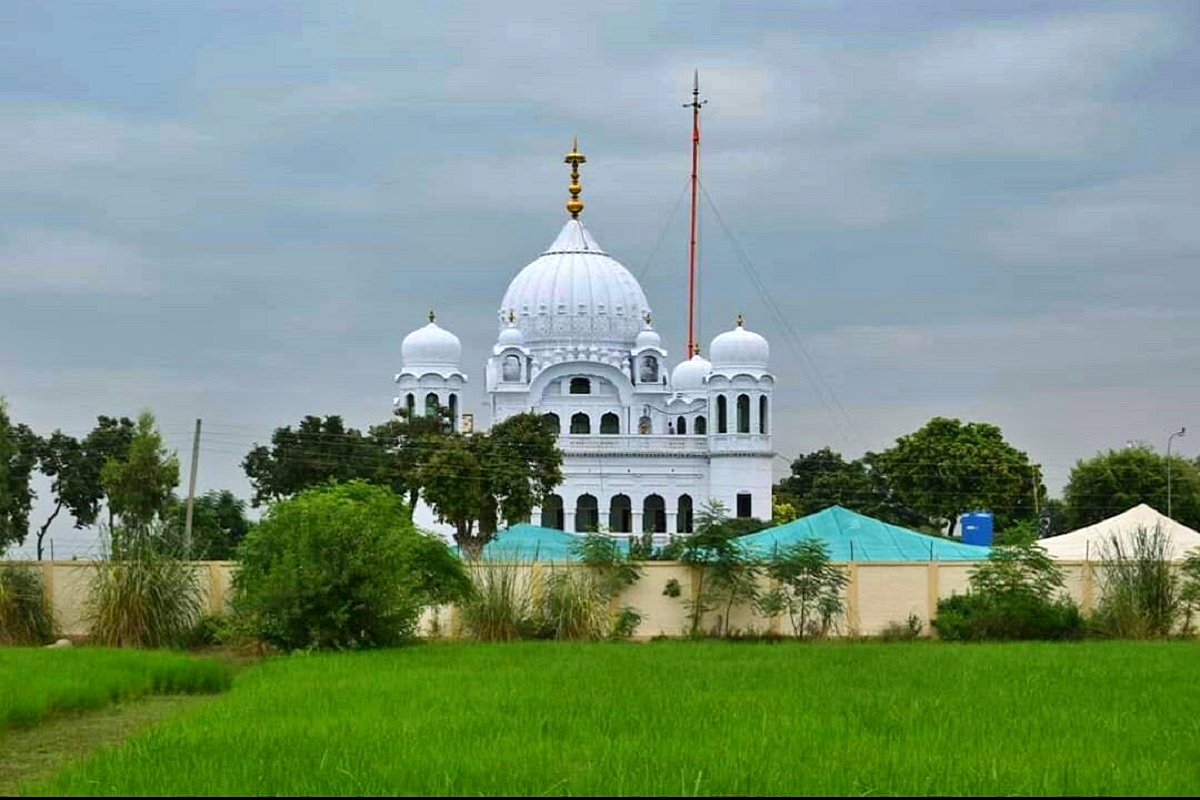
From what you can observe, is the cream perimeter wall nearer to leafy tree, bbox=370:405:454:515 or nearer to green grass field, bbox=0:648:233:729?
green grass field, bbox=0:648:233:729

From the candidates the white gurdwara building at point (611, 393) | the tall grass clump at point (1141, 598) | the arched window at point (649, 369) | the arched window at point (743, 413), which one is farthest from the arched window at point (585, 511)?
the tall grass clump at point (1141, 598)

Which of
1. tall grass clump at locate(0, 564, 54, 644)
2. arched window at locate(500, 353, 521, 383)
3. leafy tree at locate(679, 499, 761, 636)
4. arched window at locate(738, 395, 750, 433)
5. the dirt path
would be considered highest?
arched window at locate(500, 353, 521, 383)

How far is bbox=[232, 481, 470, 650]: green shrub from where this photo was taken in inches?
1146

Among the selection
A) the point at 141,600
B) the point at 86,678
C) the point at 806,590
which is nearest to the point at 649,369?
the point at 806,590

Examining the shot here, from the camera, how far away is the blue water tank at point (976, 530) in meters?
57.1

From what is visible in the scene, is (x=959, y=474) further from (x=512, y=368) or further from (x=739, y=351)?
(x=512, y=368)

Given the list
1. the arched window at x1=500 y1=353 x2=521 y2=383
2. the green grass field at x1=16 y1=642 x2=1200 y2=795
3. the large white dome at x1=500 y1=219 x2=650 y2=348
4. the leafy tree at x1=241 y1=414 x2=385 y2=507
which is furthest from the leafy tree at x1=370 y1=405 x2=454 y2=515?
the green grass field at x1=16 y1=642 x2=1200 y2=795

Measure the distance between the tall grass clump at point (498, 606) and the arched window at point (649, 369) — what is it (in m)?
56.1

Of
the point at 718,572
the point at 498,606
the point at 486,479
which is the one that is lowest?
the point at 498,606

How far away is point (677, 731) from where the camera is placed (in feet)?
52.5

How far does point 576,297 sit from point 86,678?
68.6 metres

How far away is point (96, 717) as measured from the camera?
20109mm

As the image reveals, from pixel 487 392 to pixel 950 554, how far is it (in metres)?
44.8

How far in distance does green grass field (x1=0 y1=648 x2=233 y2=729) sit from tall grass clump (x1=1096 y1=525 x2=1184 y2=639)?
1600 centimetres
